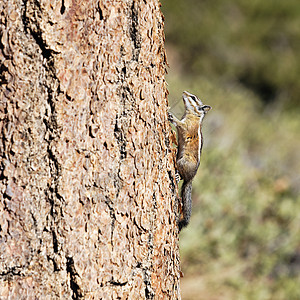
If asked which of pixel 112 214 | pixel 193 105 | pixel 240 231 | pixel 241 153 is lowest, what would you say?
pixel 112 214

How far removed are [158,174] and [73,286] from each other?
53 centimetres

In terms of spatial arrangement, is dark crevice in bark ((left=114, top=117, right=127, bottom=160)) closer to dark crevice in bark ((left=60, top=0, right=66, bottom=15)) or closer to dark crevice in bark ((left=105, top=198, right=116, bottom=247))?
dark crevice in bark ((left=105, top=198, right=116, bottom=247))

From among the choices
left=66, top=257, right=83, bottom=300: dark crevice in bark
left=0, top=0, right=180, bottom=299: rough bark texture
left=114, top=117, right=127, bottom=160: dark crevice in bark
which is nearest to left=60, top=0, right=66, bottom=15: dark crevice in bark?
left=0, top=0, right=180, bottom=299: rough bark texture

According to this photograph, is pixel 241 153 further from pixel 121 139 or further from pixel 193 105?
pixel 121 139

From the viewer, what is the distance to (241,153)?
7.47m

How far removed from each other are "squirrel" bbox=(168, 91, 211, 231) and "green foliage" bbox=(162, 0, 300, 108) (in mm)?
11908

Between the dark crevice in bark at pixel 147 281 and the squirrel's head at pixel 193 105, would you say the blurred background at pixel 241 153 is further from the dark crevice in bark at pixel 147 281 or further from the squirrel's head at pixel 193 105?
the dark crevice in bark at pixel 147 281

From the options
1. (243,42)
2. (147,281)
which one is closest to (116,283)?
(147,281)

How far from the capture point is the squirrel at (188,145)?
101 inches

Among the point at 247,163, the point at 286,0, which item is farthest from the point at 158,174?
the point at 286,0

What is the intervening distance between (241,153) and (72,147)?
5963 millimetres

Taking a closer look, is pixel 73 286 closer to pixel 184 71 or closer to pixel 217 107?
pixel 217 107

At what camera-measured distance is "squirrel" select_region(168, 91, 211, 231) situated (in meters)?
2.56

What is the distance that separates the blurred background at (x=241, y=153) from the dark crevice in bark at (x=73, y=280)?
1.30 m
